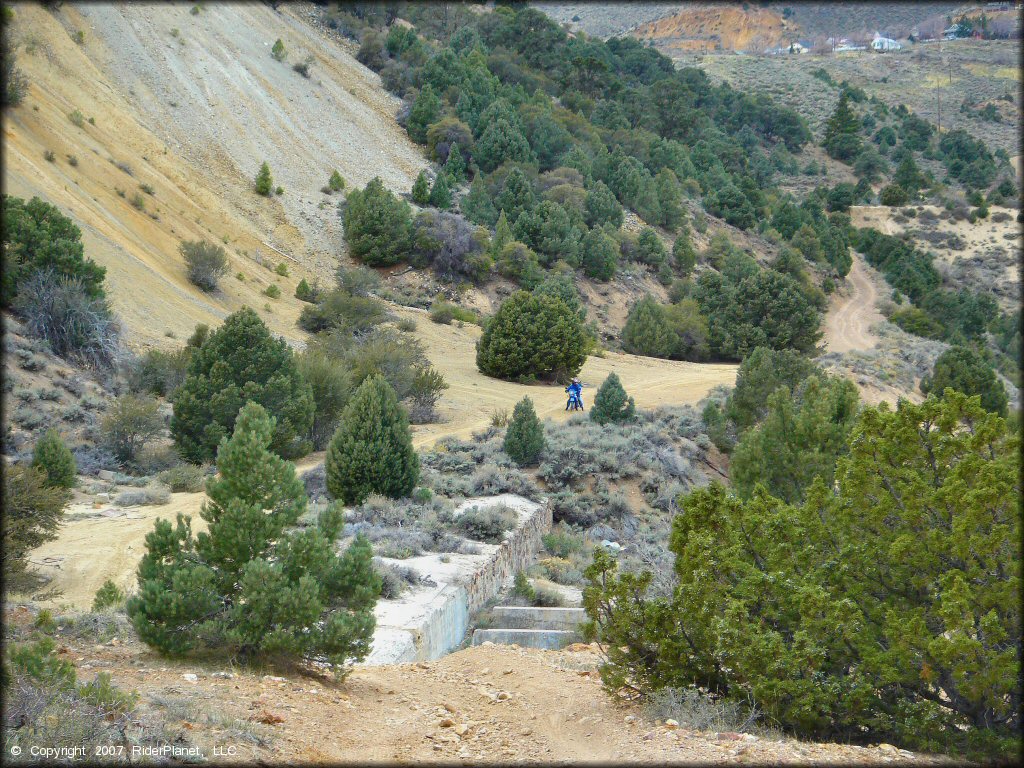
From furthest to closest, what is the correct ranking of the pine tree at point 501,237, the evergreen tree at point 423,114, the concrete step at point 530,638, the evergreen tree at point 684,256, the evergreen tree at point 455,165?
the evergreen tree at point 423,114
the evergreen tree at point 684,256
the evergreen tree at point 455,165
the pine tree at point 501,237
the concrete step at point 530,638

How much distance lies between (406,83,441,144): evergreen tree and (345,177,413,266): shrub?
12.9 m

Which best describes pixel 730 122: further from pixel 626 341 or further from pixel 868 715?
pixel 868 715

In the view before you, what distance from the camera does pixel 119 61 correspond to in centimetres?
4809

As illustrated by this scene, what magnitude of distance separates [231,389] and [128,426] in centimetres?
261

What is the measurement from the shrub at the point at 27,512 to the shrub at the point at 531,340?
21.4 meters

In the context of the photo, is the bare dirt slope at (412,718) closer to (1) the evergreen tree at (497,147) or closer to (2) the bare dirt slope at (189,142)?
(2) the bare dirt slope at (189,142)

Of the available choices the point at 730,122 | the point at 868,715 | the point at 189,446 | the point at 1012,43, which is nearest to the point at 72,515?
the point at 189,446

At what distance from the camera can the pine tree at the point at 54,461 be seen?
669 inches

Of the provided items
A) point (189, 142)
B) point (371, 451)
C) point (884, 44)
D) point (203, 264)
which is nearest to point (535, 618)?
point (371, 451)

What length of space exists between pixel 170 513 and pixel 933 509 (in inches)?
525

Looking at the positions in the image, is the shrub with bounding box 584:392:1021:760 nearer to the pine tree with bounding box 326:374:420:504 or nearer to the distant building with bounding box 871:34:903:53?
the pine tree with bounding box 326:374:420:504

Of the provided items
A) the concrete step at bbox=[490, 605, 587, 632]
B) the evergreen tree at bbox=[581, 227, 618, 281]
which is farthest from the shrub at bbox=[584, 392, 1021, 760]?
the evergreen tree at bbox=[581, 227, 618, 281]

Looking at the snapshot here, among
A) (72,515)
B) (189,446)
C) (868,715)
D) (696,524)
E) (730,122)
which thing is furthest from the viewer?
(730,122)

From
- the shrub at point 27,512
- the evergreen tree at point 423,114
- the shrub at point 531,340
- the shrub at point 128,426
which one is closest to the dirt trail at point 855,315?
the shrub at point 531,340
